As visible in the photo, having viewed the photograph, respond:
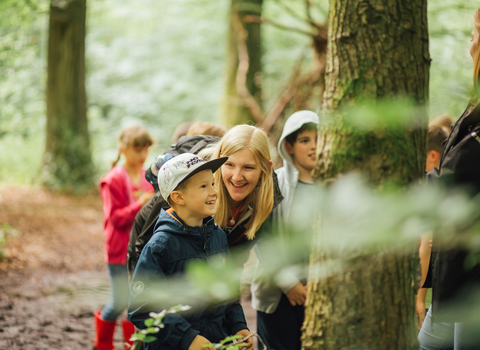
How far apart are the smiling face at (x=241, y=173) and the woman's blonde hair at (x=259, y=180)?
1.2 inches

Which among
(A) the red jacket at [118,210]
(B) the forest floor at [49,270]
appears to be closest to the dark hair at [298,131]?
(A) the red jacket at [118,210]

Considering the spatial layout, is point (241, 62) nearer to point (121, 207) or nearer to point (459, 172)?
point (121, 207)

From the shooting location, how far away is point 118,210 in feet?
13.1

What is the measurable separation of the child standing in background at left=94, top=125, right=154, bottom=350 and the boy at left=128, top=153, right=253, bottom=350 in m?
1.59

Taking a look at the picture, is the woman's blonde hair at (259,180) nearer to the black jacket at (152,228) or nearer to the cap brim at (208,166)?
the black jacket at (152,228)

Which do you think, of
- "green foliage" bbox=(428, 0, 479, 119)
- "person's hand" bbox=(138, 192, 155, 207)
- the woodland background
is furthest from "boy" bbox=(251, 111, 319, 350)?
the woodland background

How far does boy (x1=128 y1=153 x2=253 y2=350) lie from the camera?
6.54ft

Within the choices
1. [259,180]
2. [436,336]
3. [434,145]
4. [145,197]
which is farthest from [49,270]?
[436,336]

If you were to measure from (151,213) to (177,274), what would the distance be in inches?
31.7

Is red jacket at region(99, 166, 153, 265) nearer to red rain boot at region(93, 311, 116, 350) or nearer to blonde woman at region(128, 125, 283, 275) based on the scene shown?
red rain boot at region(93, 311, 116, 350)

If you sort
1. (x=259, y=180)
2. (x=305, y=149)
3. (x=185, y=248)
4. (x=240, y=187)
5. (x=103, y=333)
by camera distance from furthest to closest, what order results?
(x=103, y=333), (x=305, y=149), (x=259, y=180), (x=240, y=187), (x=185, y=248)

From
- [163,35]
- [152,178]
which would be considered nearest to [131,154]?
[152,178]

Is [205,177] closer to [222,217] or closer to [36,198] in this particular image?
[222,217]

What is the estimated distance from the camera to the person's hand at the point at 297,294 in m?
2.91
